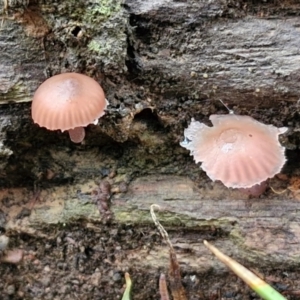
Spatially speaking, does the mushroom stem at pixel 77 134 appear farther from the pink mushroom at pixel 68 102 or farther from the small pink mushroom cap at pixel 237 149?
the small pink mushroom cap at pixel 237 149

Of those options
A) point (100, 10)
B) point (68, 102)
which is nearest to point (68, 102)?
point (68, 102)

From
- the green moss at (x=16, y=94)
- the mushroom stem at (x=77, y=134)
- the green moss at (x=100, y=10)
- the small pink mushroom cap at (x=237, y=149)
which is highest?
the green moss at (x=100, y=10)

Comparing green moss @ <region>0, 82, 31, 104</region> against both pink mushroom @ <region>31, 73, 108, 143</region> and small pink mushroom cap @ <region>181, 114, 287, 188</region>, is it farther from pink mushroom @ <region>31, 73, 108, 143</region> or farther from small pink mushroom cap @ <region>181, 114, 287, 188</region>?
small pink mushroom cap @ <region>181, 114, 287, 188</region>

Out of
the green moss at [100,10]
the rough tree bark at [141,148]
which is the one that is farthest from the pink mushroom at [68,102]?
the green moss at [100,10]

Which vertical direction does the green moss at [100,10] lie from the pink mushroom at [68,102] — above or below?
above

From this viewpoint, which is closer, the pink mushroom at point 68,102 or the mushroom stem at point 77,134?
the pink mushroom at point 68,102
